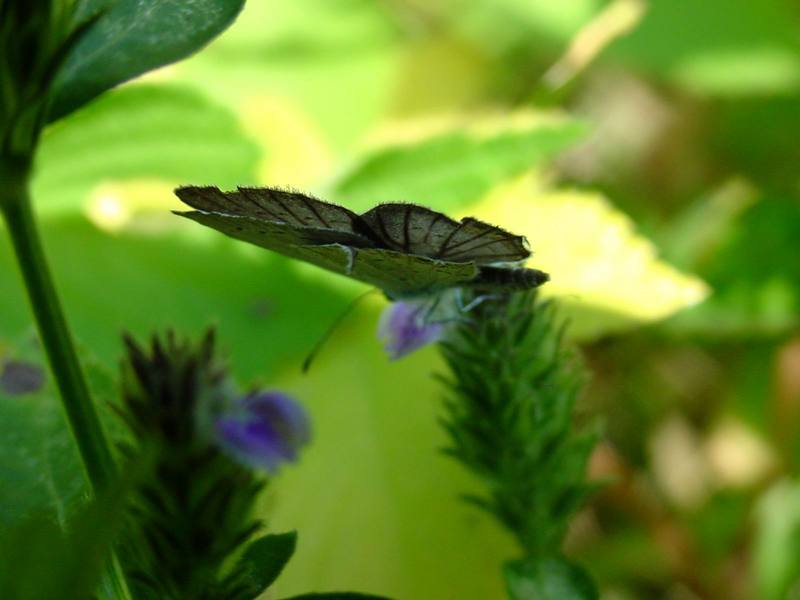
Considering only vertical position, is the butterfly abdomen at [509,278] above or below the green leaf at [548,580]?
above

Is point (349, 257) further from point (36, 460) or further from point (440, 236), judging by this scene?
point (36, 460)

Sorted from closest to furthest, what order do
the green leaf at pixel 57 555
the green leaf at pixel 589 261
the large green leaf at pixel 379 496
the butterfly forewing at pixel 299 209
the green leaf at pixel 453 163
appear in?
the green leaf at pixel 57 555
the butterfly forewing at pixel 299 209
the large green leaf at pixel 379 496
the green leaf at pixel 589 261
the green leaf at pixel 453 163

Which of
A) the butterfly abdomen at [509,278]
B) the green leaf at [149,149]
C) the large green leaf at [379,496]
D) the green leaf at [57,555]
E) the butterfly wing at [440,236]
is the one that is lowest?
the green leaf at [57,555]

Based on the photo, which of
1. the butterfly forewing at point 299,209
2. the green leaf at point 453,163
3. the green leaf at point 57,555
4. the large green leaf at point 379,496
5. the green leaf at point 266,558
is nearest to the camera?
the green leaf at point 57,555

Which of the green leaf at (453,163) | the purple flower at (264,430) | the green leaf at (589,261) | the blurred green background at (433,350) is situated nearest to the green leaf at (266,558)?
the purple flower at (264,430)

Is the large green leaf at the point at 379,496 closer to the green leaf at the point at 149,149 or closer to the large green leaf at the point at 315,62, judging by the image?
the green leaf at the point at 149,149

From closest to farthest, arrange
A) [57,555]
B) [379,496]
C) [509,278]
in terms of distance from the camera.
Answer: [57,555], [509,278], [379,496]

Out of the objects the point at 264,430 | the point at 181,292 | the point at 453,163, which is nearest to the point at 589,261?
→ the point at 453,163
